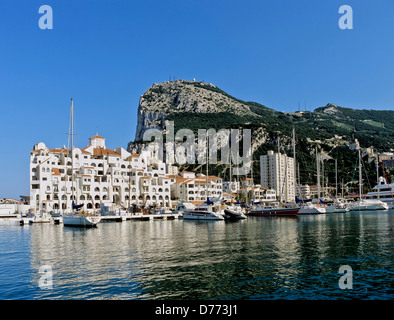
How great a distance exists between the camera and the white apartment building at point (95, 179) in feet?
285

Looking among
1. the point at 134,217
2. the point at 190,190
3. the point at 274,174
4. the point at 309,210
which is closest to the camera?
the point at 134,217

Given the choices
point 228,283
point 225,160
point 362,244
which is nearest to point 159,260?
point 228,283

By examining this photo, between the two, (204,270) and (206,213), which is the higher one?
(204,270)

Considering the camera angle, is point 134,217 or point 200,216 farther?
point 134,217

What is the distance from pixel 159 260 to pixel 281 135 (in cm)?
18263

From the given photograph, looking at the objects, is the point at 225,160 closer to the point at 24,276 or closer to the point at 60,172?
the point at 60,172

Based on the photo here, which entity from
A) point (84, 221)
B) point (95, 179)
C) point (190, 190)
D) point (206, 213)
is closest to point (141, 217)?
point (206, 213)

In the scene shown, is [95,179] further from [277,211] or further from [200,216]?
[277,211]

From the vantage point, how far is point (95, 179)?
96.1 meters

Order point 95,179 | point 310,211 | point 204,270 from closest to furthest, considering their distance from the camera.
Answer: point 204,270, point 310,211, point 95,179

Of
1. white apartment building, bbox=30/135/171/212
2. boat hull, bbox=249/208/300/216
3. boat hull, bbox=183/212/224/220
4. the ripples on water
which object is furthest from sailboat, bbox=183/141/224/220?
the ripples on water

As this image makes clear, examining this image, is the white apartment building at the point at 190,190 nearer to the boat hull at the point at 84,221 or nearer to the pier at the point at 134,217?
the pier at the point at 134,217

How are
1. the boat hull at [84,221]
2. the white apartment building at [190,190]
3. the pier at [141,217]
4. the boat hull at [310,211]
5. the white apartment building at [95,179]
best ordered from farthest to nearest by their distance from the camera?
1. the white apartment building at [190,190]
2. the white apartment building at [95,179]
3. the boat hull at [310,211]
4. the pier at [141,217]
5. the boat hull at [84,221]

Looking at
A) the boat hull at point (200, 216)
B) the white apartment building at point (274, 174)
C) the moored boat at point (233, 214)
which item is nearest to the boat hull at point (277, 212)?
the moored boat at point (233, 214)
